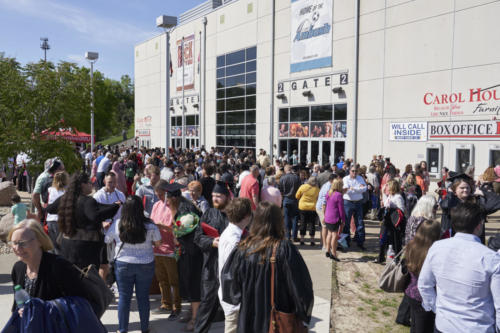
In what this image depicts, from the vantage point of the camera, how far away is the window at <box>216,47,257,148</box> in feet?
96.3

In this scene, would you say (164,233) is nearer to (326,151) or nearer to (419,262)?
(419,262)

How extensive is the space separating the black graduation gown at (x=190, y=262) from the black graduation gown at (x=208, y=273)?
A: 1.14 ft

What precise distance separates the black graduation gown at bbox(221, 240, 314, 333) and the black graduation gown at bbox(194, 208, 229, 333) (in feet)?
3.64

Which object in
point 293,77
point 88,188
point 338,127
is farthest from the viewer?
point 293,77

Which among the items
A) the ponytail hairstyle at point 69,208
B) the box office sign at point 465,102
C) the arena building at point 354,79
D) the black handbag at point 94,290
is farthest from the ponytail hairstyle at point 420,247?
the box office sign at point 465,102

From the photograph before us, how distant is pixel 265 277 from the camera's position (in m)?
3.27

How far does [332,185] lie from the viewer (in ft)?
27.7

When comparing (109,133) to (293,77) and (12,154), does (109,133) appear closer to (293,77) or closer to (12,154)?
(293,77)

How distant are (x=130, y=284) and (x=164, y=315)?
47.8 inches

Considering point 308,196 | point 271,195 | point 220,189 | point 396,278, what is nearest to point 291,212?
point 308,196

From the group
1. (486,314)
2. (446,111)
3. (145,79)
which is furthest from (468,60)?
(145,79)

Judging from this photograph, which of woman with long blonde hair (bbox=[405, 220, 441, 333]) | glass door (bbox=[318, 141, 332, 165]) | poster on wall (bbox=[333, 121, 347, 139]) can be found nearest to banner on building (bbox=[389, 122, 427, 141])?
poster on wall (bbox=[333, 121, 347, 139])

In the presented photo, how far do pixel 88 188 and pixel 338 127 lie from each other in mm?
19060

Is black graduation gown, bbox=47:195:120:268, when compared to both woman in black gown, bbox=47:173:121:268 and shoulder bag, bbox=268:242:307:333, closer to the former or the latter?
woman in black gown, bbox=47:173:121:268
